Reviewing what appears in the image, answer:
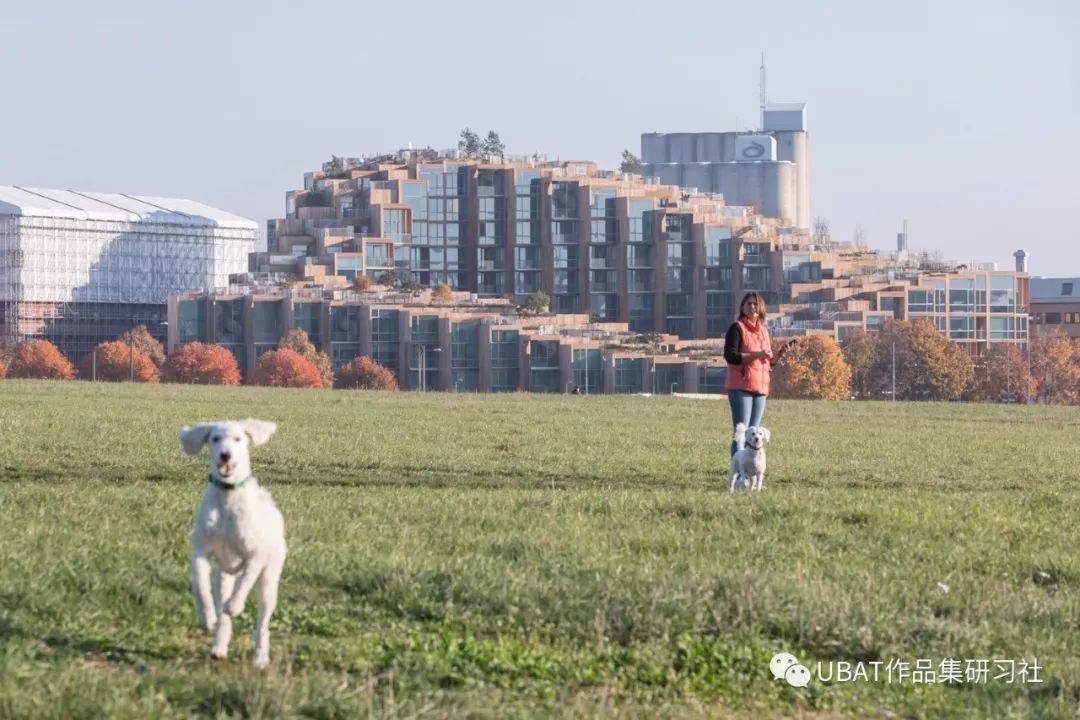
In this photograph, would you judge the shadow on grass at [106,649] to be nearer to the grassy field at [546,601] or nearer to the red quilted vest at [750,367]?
the grassy field at [546,601]

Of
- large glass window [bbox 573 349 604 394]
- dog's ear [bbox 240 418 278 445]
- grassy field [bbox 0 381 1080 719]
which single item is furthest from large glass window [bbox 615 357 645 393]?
dog's ear [bbox 240 418 278 445]

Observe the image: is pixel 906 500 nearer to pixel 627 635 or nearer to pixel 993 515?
pixel 993 515

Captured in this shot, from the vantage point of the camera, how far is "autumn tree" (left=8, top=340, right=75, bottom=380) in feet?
593

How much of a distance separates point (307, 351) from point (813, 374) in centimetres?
4490

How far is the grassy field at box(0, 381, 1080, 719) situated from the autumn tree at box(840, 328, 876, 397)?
14600 cm

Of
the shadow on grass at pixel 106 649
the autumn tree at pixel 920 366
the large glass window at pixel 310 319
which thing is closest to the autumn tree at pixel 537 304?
the large glass window at pixel 310 319

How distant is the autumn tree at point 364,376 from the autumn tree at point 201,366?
921cm

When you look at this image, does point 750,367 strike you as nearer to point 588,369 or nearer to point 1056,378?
point 588,369

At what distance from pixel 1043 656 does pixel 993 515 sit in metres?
6.69

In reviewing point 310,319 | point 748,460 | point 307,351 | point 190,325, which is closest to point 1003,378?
point 307,351

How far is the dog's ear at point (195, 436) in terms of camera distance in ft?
33.0

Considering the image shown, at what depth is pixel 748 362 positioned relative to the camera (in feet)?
74.5

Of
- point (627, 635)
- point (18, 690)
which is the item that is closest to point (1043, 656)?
point (627, 635)

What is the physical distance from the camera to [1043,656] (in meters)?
11.8
